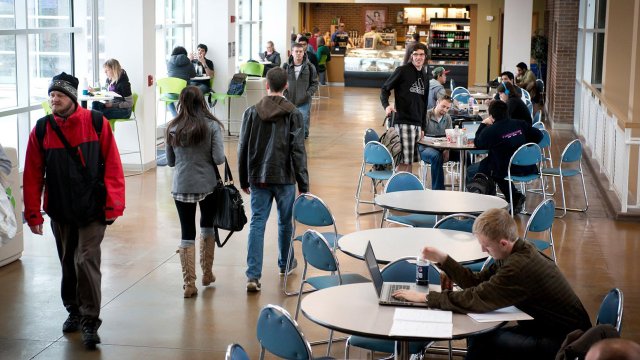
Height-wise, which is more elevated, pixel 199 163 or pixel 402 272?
pixel 199 163

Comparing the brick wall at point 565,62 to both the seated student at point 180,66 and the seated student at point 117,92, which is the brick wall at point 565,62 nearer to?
the seated student at point 180,66

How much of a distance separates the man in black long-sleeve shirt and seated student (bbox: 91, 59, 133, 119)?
3597 mm

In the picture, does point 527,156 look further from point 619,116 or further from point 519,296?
point 519,296

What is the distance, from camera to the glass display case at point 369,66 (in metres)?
25.2

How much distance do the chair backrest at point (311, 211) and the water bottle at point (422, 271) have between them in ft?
6.03

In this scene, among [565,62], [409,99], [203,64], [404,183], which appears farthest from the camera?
[565,62]

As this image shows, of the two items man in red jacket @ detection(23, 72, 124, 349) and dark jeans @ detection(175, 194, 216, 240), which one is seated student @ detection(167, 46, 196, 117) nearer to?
dark jeans @ detection(175, 194, 216, 240)

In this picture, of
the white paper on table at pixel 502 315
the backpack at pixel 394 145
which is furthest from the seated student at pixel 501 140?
the white paper on table at pixel 502 315

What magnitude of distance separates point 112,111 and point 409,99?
12.9 ft

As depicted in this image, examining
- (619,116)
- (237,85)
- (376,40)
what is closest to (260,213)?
(619,116)

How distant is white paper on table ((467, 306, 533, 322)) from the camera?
4.28 meters

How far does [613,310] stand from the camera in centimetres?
438

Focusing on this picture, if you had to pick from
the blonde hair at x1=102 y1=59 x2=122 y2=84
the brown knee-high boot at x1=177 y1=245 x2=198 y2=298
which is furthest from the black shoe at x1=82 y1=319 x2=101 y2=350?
the blonde hair at x1=102 y1=59 x2=122 y2=84

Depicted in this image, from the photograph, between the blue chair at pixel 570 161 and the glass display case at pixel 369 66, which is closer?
the blue chair at pixel 570 161
